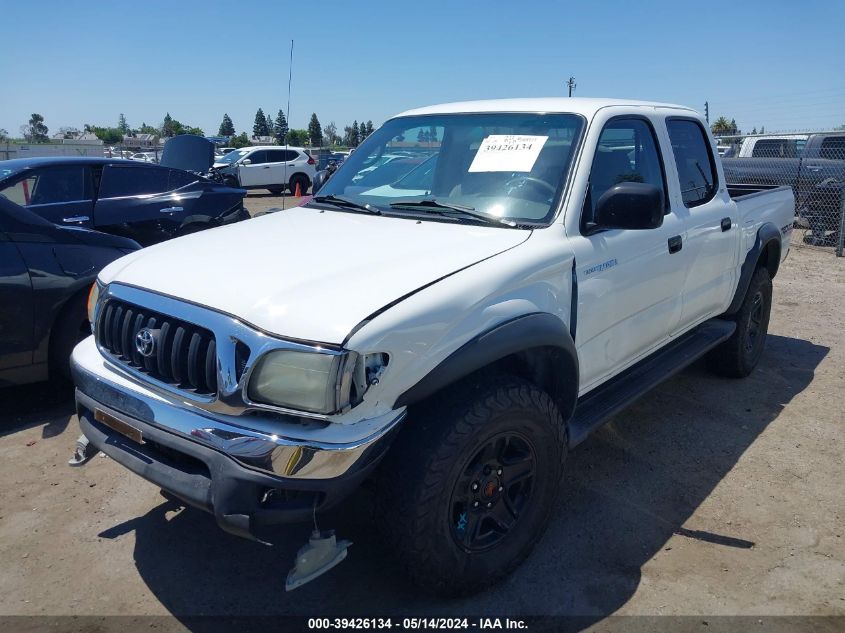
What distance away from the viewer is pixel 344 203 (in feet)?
12.3

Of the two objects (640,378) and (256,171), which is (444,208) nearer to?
(640,378)

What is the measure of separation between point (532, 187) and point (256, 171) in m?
19.5

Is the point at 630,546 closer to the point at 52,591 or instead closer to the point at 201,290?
the point at 201,290

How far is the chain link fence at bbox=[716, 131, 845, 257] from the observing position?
11.4 metres

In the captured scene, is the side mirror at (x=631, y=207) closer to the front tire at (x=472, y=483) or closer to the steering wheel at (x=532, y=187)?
the steering wheel at (x=532, y=187)

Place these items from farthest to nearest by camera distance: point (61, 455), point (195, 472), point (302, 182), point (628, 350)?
1. point (302, 182)
2. point (61, 455)
3. point (628, 350)
4. point (195, 472)

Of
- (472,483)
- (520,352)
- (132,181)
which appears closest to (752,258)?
(520,352)

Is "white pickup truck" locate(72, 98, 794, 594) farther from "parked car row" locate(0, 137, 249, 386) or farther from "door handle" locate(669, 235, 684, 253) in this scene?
"parked car row" locate(0, 137, 249, 386)

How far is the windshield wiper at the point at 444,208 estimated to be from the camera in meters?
3.12

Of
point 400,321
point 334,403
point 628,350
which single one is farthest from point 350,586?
point 628,350

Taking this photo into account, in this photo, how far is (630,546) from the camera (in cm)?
317

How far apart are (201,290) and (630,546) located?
2.23 meters

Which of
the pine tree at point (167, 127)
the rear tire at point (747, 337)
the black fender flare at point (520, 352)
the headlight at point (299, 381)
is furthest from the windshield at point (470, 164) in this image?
the pine tree at point (167, 127)

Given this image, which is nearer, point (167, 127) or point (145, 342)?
point (145, 342)
